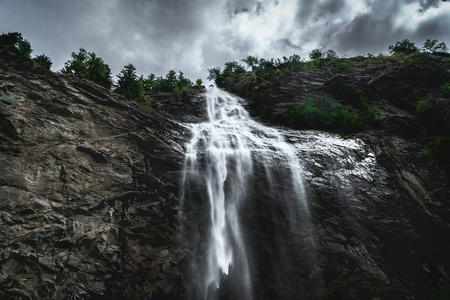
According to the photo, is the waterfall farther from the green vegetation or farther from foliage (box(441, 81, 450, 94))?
foliage (box(441, 81, 450, 94))

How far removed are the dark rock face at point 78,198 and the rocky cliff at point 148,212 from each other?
34 mm

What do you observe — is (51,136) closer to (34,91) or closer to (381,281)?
(34,91)

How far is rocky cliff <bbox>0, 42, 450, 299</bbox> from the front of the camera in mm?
6223

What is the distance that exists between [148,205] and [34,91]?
6.36 m

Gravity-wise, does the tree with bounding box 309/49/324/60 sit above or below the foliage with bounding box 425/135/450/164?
above

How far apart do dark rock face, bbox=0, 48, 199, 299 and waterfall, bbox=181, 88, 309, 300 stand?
37.7 inches

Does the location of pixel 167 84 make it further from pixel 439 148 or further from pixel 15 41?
pixel 439 148

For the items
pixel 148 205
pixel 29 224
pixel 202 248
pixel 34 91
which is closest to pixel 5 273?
pixel 29 224

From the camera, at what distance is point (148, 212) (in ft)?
26.8

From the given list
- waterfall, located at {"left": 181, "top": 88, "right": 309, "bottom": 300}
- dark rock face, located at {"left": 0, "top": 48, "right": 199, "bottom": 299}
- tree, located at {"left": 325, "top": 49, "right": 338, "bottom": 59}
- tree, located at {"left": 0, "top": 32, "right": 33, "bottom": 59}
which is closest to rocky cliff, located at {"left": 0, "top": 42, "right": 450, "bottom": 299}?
dark rock face, located at {"left": 0, "top": 48, "right": 199, "bottom": 299}

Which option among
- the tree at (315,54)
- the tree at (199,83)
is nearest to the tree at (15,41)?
the tree at (199,83)

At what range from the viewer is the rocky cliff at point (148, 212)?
6223 millimetres

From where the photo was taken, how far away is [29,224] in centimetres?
599

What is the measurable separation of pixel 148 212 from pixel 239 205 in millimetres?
3686
